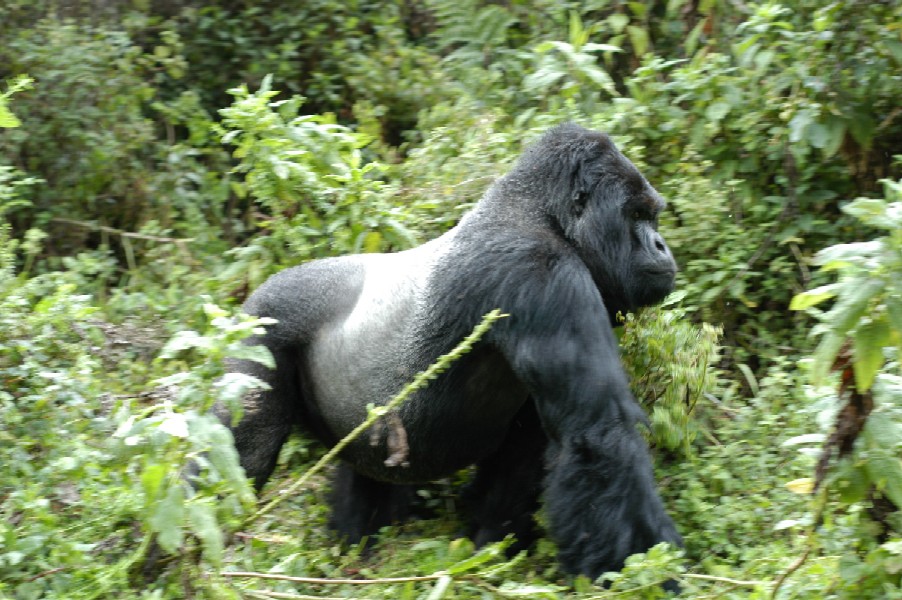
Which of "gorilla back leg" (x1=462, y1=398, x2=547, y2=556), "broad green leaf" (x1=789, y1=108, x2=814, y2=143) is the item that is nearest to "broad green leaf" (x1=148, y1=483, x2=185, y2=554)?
"gorilla back leg" (x1=462, y1=398, x2=547, y2=556)

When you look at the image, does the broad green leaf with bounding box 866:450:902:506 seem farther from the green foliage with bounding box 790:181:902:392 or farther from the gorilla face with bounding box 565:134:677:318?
the gorilla face with bounding box 565:134:677:318

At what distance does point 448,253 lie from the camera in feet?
12.1

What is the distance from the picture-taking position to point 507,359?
11.4ft

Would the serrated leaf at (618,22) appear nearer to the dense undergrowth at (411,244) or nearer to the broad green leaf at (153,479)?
the dense undergrowth at (411,244)

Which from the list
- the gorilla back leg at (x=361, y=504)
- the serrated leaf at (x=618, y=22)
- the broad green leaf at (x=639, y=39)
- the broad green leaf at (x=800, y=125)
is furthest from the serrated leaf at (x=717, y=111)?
the gorilla back leg at (x=361, y=504)

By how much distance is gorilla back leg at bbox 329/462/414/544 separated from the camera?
408cm

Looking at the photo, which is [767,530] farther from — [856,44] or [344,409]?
[856,44]

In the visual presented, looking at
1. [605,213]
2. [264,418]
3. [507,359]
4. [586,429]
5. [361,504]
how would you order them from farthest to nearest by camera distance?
[361,504], [264,418], [605,213], [507,359], [586,429]

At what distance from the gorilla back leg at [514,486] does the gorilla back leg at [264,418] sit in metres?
0.69

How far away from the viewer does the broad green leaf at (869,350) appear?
2.57 m

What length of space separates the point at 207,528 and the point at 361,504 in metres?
1.48

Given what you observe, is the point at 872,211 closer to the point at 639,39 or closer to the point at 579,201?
the point at 579,201

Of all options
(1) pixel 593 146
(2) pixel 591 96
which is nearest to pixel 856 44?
(2) pixel 591 96

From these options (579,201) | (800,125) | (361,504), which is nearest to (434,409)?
(361,504)
